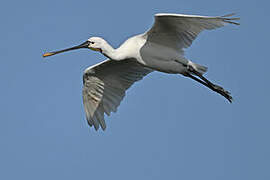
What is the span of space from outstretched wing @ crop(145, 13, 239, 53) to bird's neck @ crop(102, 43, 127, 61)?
2.49ft

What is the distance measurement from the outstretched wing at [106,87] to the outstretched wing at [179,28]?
73.6 inches

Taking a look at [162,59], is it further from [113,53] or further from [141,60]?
[113,53]

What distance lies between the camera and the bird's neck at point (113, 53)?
1473cm

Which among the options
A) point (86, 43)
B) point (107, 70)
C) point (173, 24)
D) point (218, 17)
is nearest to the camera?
point (218, 17)

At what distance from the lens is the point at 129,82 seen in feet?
55.5

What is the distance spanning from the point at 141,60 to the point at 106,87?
249 cm

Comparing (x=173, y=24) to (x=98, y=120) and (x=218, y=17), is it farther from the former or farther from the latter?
(x=98, y=120)

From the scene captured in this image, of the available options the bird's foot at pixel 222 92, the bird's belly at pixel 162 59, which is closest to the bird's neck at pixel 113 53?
the bird's belly at pixel 162 59

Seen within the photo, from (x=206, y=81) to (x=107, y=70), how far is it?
8.71 ft

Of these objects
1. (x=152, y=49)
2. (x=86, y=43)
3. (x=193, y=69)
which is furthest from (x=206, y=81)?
(x=86, y=43)

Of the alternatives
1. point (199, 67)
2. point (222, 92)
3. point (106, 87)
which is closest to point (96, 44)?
point (106, 87)

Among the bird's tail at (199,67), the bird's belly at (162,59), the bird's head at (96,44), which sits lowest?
the bird's tail at (199,67)

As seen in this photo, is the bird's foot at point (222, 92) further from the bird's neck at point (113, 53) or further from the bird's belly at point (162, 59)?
the bird's neck at point (113, 53)

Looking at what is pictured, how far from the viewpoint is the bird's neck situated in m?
14.7
